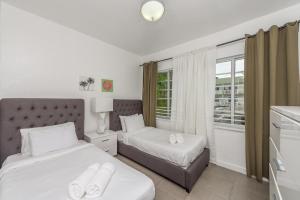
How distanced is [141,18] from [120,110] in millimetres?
2072

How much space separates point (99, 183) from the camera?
1.03 meters

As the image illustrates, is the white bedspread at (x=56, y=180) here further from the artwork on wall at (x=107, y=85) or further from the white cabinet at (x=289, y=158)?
the artwork on wall at (x=107, y=85)

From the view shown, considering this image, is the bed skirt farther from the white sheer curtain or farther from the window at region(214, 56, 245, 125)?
the window at region(214, 56, 245, 125)

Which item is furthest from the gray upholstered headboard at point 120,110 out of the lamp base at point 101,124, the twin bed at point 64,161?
the twin bed at point 64,161

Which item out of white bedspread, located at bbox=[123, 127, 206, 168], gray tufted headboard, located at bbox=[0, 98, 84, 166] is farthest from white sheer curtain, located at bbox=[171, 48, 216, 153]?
gray tufted headboard, located at bbox=[0, 98, 84, 166]

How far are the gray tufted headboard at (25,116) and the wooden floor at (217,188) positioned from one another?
182 cm

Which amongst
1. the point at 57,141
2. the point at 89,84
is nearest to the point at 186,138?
the point at 57,141

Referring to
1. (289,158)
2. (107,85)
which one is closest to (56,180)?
(289,158)

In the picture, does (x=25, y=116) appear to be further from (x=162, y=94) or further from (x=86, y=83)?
(x=162, y=94)

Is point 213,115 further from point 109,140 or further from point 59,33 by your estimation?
point 59,33

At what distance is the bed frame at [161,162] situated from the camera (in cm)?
183

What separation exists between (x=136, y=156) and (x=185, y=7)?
267 centimetres

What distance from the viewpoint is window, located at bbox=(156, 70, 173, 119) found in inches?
136

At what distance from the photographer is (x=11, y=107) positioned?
68.6 inches
